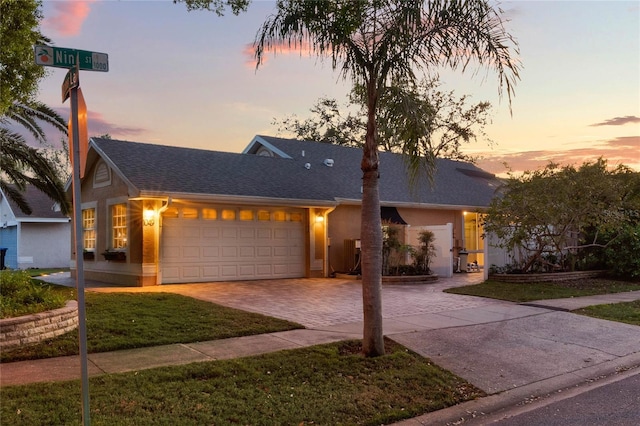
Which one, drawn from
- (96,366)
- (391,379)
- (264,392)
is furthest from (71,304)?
(391,379)

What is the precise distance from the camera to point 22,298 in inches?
325

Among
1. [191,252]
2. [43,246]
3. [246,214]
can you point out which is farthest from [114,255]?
[43,246]

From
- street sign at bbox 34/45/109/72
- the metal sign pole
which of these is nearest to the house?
street sign at bbox 34/45/109/72

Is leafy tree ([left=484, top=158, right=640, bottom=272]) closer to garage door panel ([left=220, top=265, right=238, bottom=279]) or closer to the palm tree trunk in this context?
garage door panel ([left=220, top=265, right=238, bottom=279])

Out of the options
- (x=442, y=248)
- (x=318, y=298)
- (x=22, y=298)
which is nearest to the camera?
(x=22, y=298)

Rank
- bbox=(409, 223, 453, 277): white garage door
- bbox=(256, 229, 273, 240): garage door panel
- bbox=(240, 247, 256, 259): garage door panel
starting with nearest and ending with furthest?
bbox=(240, 247, 256, 259): garage door panel → bbox=(256, 229, 273, 240): garage door panel → bbox=(409, 223, 453, 277): white garage door

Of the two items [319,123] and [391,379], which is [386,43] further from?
[319,123]

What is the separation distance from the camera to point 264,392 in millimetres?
5609

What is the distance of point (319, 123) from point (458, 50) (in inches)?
1343

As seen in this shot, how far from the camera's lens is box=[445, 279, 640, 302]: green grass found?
1336 centimetres

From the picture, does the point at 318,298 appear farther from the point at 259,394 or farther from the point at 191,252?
the point at 259,394

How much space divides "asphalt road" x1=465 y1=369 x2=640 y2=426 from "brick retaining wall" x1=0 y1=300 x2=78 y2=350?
5.96 metres

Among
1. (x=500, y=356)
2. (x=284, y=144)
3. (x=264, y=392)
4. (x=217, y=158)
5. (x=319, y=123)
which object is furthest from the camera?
(x=319, y=123)

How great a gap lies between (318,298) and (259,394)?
7.43 metres
